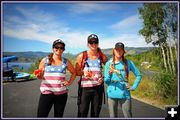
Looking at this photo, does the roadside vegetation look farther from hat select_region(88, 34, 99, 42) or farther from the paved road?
hat select_region(88, 34, 99, 42)

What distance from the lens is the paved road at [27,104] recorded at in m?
5.98

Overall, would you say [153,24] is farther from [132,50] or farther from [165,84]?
[165,84]

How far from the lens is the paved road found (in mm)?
5980

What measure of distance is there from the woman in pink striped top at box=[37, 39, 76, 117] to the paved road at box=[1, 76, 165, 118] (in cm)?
64

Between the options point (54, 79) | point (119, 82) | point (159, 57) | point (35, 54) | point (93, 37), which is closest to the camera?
point (54, 79)

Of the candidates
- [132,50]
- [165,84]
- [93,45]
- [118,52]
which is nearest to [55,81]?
[93,45]

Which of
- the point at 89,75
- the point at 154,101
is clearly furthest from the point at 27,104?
the point at 154,101

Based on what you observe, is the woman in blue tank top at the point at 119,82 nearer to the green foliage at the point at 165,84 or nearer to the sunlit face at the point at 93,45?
the sunlit face at the point at 93,45

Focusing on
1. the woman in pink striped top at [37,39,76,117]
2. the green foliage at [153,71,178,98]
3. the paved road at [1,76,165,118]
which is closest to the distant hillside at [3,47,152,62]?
the woman in pink striped top at [37,39,76,117]

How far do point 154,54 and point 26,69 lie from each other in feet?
→ 8.79

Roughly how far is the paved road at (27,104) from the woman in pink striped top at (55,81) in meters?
0.64

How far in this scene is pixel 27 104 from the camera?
6207 millimetres

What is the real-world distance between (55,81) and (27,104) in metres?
1.25

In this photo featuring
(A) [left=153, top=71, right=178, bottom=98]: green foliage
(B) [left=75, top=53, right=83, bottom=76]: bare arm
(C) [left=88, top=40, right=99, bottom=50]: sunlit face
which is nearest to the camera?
(B) [left=75, top=53, right=83, bottom=76]: bare arm
